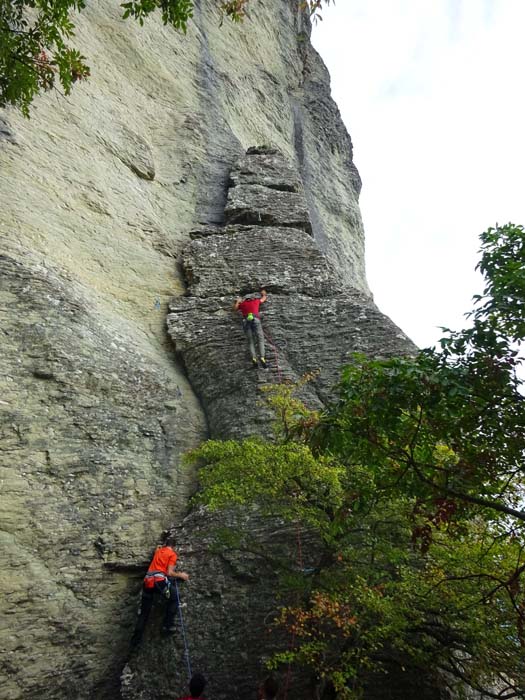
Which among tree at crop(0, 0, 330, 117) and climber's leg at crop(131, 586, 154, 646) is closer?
tree at crop(0, 0, 330, 117)

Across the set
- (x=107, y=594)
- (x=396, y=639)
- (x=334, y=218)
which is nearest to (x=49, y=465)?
(x=107, y=594)

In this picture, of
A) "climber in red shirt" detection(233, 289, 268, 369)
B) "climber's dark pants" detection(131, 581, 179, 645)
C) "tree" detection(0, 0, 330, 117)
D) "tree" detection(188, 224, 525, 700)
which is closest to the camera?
"tree" detection(188, 224, 525, 700)

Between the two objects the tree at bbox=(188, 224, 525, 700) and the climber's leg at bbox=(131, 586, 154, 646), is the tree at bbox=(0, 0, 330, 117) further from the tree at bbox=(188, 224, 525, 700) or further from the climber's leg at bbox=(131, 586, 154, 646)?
the climber's leg at bbox=(131, 586, 154, 646)

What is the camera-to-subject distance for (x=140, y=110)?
18.0 m

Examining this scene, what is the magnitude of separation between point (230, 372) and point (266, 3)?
75.1 feet

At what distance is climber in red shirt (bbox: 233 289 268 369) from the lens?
1232 centimetres

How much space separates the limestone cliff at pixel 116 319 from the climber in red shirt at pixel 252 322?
1.42 ft

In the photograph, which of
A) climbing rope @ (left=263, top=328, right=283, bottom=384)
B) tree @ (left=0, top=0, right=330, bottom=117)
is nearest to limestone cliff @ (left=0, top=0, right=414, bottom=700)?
climbing rope @ (left=263, top=328, right=283, bottom=384)

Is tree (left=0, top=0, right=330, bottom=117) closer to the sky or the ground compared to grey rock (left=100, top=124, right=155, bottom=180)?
closer to the ground

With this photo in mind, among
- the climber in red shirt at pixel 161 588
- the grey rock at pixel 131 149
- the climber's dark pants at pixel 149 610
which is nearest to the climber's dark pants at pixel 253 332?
the climber in red shirt at pixel 161 588

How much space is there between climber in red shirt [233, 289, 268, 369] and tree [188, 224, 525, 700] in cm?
338

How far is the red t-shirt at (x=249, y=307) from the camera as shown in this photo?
12.8 m

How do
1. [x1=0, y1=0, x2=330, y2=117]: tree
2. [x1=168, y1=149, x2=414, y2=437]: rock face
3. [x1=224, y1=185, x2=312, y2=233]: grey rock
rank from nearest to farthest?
[x1=0, y1=0, x2=330, y2=117]: tree → [x1=168, y1=149, x2=414, y2=437]: rock face → [x1=224, y1=185, x2=312, y2=233]: grey rock

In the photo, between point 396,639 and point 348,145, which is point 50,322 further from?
point 348,145
